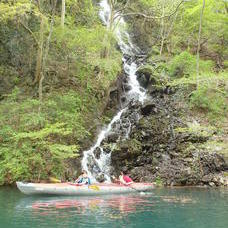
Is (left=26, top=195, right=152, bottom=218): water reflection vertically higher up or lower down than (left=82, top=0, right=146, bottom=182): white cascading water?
lower down

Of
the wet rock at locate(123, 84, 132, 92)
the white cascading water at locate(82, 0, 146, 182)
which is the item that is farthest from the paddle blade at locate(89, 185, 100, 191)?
the wet rock at locate(123, 84, 132, 92)

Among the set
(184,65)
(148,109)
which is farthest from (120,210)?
(184,65)

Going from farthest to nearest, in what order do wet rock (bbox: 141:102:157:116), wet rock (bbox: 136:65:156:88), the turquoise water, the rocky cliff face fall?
wet rock (bbox: 136:65:156:88) < wet rock (bbox: 141:102:157:116) < the rocky cliff face < the turquoise water

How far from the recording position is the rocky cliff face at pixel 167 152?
19.5 meters

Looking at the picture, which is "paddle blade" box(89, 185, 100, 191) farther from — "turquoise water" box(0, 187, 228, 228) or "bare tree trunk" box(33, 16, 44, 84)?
"bare tree trunk" box(33, 16, 44, 84)

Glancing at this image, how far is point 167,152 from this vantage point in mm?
20906

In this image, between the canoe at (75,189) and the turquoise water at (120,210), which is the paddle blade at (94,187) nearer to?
the canoe at (75,189)

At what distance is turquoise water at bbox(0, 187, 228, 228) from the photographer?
34.4 ft

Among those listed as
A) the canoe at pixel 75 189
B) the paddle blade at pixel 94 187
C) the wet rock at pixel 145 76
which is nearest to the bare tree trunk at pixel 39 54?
the wet rock at pixel 145 76

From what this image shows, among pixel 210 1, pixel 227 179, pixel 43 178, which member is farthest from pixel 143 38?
pixel 43 178

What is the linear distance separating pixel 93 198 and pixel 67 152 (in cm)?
294

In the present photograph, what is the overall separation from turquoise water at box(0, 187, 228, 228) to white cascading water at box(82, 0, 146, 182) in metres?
3.55

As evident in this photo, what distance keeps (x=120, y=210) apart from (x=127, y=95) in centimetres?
1435

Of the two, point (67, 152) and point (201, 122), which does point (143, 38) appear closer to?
point (201, 122)
